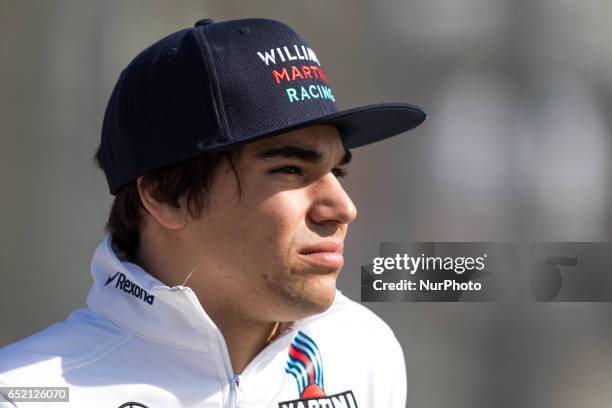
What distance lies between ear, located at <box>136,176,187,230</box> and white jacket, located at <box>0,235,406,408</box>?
0.36ft

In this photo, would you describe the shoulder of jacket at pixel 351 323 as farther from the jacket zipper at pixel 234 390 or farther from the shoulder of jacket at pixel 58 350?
the shoulder of jacket at pixel 58 350

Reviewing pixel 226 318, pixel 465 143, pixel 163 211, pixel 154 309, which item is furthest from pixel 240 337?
pixel 465 143

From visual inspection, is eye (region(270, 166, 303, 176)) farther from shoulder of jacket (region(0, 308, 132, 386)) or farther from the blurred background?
the blurred background

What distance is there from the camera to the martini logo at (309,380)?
1.92 meters

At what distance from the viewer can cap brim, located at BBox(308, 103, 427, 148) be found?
1844 millimetres

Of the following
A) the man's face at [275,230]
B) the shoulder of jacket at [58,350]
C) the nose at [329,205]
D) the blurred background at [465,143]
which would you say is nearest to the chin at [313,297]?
the man's face at [275,230]

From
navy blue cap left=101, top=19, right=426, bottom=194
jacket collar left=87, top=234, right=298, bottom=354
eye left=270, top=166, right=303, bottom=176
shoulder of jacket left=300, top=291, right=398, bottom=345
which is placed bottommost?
jacket collar left=87, top=234, right=298, bottom=354

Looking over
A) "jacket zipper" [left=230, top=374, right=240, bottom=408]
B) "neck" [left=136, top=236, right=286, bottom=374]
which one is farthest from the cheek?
"jacket zipper" [left=230, top=374, right=240, bottom=408]

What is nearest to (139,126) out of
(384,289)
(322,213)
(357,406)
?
(322,213)

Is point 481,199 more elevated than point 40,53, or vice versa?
point 40,53

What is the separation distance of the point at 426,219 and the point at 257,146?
3.64 ft

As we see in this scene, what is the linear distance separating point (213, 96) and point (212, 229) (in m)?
0.27

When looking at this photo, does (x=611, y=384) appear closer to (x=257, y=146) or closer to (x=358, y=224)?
(x=358, y=224)

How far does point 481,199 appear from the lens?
2789mm
